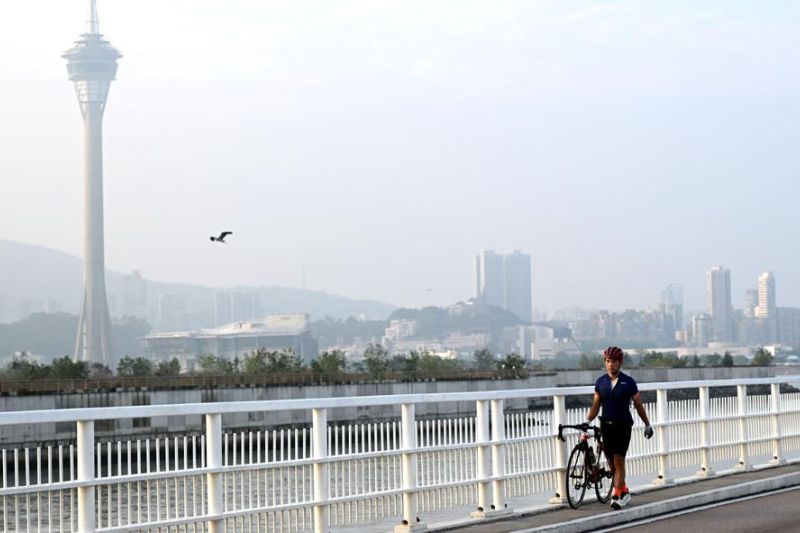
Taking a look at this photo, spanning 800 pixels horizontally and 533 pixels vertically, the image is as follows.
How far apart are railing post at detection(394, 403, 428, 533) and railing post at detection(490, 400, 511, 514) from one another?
5.71 feet

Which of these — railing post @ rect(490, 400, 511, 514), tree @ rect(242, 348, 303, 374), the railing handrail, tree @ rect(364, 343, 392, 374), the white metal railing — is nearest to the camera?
the railing handrail

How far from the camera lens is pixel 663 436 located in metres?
21.6

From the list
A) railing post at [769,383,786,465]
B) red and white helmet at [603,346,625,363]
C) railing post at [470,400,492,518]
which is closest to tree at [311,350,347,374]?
railing post at [769,383,786,465]

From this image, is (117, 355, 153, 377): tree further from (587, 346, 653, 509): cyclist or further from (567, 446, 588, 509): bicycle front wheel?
(587, 346, 653, 509): cyclist

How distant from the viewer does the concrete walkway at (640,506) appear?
648 inches

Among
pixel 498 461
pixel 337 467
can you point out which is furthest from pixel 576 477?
pixel 337 467

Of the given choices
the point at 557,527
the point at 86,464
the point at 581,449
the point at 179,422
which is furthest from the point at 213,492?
the point at 179,422

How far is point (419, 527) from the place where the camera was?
15.8 m

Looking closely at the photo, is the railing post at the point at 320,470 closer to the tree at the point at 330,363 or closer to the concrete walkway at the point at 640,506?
the concrete walkway at the point at 640,506

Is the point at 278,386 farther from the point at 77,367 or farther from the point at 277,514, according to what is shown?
the point at 277,514

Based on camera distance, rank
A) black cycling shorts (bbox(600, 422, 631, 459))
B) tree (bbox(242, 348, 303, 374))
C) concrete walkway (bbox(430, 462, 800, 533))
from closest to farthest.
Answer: concrete walkway (bbox(430, 462, 800, 533))
black cycling shorts (bbox(600, 422, 631, 459))
tree (bbox(242, 348, 303, 374))

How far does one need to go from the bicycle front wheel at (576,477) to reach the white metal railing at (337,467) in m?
0.33

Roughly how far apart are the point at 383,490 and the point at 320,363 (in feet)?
458

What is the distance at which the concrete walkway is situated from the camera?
1645 centimetres
